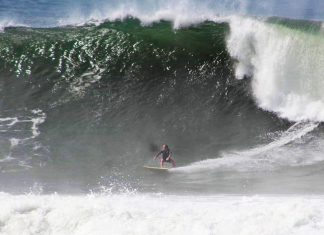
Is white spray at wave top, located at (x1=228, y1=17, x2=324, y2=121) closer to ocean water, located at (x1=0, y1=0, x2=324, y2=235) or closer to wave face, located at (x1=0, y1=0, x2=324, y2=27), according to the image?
ocean water, located at (x1=0, y1=0, x2=324, y2=235)

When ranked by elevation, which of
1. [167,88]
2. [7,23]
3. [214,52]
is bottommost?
[167,88]

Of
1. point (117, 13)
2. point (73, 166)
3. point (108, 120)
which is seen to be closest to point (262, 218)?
point (73, 166)

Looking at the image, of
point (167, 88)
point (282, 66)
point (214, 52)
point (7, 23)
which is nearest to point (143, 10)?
point (214, 52)

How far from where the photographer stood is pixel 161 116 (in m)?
18.1

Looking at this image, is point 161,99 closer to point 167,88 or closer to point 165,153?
point 167,88

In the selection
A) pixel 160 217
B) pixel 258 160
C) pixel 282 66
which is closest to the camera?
pixel 160 217

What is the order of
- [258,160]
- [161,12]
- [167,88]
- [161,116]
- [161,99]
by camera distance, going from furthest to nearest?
[161,12], [167,88], [161,99], [161,116], [258,160]

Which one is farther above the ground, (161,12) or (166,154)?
(161,12)

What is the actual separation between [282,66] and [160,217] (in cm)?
1008

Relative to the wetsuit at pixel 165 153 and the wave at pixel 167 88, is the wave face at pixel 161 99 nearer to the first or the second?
the wave at pixel 167 88

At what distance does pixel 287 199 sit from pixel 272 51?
8.49m

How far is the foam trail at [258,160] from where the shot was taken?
15383mm

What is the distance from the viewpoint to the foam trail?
50.5 ft

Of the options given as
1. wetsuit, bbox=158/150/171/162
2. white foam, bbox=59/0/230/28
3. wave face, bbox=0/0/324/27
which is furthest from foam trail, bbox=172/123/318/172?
white foam, bbox=59/0/230/28
